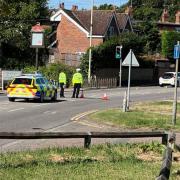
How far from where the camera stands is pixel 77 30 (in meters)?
69.5

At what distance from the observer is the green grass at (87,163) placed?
9777 mm

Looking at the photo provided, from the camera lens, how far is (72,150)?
12.7 m

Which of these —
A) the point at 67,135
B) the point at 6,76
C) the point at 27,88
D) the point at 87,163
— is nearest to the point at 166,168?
the point at 87,163

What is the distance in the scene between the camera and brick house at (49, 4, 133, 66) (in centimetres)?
6894

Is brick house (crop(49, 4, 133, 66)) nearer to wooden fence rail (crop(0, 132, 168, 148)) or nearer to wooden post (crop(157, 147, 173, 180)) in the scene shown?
wooden fence rail (crop(0, 132, 168, 148))

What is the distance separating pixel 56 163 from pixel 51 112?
49.7 ft

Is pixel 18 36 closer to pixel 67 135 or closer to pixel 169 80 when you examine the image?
pixel 169 80

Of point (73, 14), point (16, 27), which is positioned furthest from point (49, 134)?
point (73, 14)

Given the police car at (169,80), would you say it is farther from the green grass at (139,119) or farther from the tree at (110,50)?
the green grass at (139,119)

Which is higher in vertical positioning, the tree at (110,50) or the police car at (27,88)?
the tree at (110,50)

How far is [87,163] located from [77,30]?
2322 inches

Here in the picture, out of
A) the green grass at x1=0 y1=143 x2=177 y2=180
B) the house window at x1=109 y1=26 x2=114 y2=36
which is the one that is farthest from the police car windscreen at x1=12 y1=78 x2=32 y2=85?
the house window at x1=109 y1=26 x2=114 y2=36

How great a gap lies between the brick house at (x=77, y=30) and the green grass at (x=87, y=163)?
5491cm

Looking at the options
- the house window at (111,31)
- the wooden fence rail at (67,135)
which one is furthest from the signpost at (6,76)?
the wooden fence rail at (67,135)
